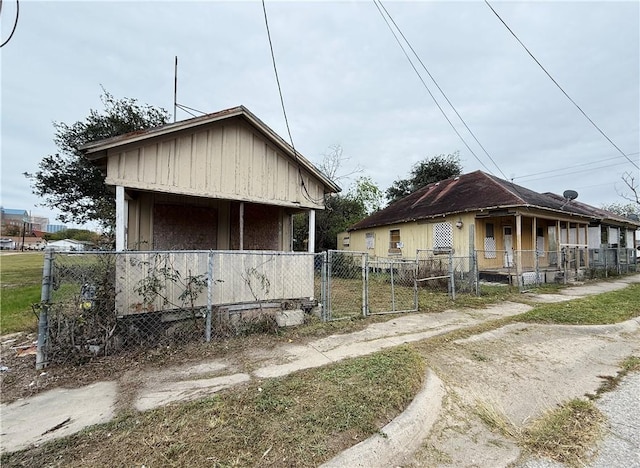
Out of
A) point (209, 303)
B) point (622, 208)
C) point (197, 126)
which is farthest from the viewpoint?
point (622, 208)

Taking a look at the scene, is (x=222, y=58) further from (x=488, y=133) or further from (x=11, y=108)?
(x=488, y=133)

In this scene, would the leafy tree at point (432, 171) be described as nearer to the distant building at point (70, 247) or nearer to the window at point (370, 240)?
the window at point (370, 240)

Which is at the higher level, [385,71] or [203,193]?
[385,71]

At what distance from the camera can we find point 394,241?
17250 millimetres

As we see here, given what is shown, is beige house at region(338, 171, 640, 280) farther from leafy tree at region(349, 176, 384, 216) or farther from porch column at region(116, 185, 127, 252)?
porch column at region(116, 185, 127, 252)

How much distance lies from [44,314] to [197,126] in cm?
401

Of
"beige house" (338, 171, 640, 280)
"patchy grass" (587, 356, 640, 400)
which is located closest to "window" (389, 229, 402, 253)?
"beige house" (338, 171, 640, 280)

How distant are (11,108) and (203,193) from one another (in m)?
9.67

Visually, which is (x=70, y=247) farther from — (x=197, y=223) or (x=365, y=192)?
(x=365, y=192)

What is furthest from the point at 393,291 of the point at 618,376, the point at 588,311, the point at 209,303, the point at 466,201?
the point at 466,201

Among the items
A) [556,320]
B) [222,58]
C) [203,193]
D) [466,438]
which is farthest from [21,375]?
[556,320]

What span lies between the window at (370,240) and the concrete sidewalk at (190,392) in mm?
13714

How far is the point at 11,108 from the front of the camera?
9.89 metres

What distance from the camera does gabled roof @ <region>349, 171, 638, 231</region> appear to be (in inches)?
481
